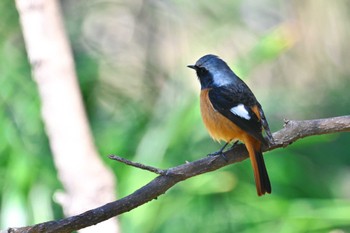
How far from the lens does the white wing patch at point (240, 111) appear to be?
3.60 m

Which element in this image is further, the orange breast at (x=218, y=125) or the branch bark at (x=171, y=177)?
the orange breast at (x=218, y=125)

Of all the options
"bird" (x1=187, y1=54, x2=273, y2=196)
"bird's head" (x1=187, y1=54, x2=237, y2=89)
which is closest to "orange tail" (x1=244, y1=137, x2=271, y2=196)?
"bird" (x1=187, y1=54, x2=273, y2=196)

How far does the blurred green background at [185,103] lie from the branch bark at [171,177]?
2.11m

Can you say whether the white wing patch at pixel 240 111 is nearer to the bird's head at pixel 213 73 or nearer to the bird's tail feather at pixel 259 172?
→ the bird's tail feather at pixel 259 172

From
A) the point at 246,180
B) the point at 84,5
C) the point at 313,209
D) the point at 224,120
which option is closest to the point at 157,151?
the point at 246,180

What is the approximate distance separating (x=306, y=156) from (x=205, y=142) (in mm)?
1652

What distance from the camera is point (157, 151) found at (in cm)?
571

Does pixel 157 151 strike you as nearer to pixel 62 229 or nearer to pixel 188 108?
pixel 188 108

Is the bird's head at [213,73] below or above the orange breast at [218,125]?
above

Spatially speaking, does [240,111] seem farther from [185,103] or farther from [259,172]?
[185,103]

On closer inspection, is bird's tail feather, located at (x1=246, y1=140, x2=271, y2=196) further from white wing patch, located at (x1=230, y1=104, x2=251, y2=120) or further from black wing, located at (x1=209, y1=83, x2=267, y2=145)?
white wing patch, located at (x1=230, y1=104, x2=251, y2=120)

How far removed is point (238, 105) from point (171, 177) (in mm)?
887

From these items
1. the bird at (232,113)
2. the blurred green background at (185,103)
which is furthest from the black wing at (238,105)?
the blurred green background at (185,103)

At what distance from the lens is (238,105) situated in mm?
3703
